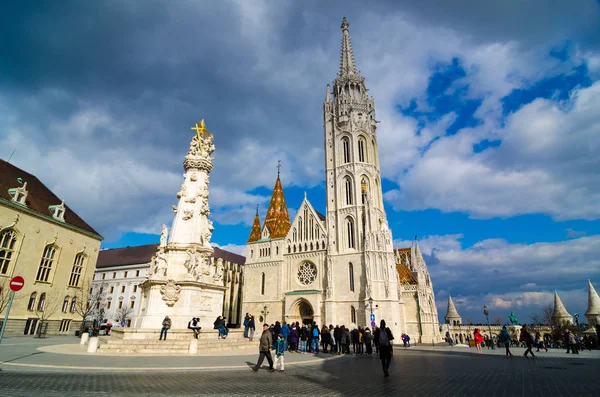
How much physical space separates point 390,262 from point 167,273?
92.2ft

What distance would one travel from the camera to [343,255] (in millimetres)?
40875

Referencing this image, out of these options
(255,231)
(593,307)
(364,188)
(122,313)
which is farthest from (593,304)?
(122,313)

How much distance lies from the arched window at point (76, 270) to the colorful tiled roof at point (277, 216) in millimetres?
23105

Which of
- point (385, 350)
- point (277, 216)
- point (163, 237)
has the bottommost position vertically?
point (385, 350)

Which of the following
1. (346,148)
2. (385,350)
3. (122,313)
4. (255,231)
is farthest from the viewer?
(255,231)

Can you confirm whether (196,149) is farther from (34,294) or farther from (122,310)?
(122,310)

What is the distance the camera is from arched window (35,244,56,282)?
2984cm

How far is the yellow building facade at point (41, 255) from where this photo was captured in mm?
27016

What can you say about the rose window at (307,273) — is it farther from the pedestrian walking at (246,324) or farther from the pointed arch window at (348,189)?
the pedestrian walking at (246,324)

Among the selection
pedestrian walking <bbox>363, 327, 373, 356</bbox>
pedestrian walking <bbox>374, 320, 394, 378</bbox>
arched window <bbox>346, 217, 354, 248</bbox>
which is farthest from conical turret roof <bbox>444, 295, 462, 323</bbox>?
pedestrian walking <bbox>374, 320, 394, 378</bbox>

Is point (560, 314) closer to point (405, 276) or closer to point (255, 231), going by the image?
point (405, 276)

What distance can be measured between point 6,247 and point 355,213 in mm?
35405

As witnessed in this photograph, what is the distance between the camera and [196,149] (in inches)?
803

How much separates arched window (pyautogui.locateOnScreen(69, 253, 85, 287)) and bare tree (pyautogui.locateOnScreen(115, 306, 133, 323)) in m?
13.0
